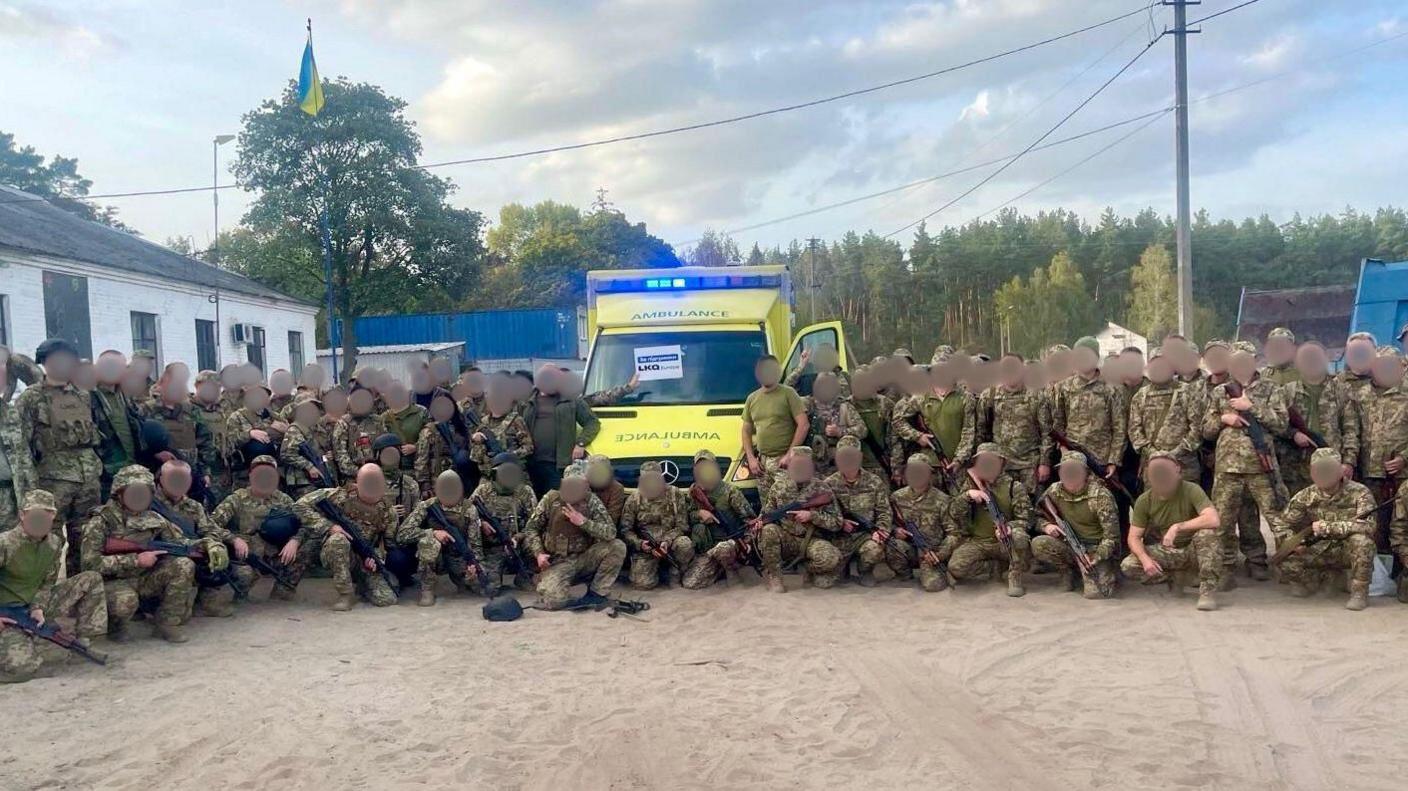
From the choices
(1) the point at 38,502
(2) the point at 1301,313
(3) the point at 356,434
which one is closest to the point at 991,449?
(3) the point at 356,434

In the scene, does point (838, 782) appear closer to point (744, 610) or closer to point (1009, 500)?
point (744, 610)

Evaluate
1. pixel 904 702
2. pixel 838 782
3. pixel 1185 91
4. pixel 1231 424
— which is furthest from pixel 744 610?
pixel 1185 91

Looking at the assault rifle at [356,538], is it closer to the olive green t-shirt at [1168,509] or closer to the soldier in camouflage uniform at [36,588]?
the soldier in camouflage uniform at [36,588]

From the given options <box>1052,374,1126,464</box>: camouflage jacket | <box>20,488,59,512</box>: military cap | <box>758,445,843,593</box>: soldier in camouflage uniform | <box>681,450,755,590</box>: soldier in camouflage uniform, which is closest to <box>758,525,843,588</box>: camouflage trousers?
<box>758,445,843,593</box>: soldier in camouflage uniform

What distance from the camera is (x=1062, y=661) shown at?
606cm

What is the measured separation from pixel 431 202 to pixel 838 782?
28.3m

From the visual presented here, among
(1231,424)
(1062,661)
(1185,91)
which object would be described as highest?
(1185,91)

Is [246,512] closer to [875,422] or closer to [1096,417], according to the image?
[875,422]

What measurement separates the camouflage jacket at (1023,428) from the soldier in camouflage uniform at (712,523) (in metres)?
2.19

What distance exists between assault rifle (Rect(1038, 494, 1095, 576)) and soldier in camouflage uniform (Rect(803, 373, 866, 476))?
1.60 meters

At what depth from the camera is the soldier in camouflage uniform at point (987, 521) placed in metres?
7.90

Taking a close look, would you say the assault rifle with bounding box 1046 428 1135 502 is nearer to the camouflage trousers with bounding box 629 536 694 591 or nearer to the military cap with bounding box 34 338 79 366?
the camouflage trousers with bounding box 629 536 694 591

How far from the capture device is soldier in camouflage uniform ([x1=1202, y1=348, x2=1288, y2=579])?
24.9 ft

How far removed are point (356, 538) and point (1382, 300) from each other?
444 inches
